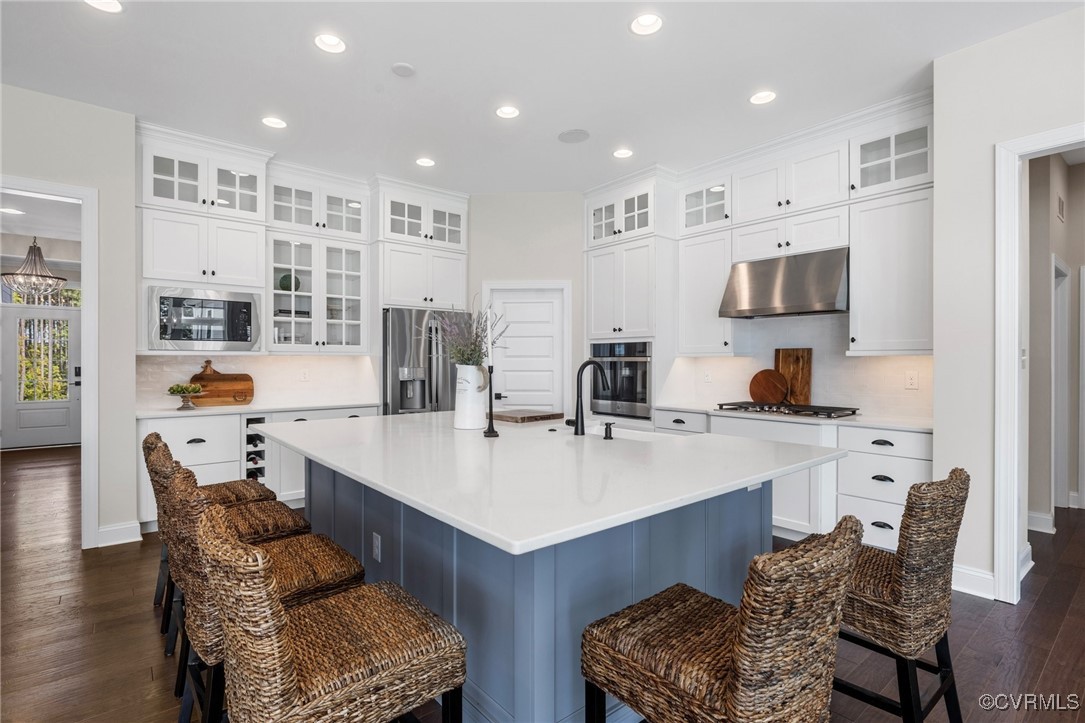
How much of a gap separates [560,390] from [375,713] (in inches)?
168

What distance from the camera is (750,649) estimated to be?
1027 millimetres

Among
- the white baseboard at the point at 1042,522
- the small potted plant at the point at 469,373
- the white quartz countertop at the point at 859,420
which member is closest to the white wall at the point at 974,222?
the white quartz countertop at the point at 859,420

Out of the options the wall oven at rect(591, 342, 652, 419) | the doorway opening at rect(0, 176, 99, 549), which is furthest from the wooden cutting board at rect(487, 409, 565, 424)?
the doorway opening at rect(0, 176, 99, 549)

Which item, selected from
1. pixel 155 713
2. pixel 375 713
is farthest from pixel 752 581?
pixel 155 713

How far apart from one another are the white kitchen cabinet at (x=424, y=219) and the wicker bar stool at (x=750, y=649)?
4.39 meters

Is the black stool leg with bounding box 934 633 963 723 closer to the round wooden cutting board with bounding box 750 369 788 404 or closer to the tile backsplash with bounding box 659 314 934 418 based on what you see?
the tile backsplash with bounding box 659 314 934 418

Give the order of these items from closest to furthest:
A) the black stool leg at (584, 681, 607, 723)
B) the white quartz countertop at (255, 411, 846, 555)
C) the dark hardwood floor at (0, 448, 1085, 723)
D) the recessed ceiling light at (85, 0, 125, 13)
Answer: the white quartz countertop at (255, 411, 846, 555), the black stool leg at (584, 681, 607, 723), the dark hardwood floor at (0, 448, 1085, 723), the recessed ceiling light at (85, 0, 125, 13)

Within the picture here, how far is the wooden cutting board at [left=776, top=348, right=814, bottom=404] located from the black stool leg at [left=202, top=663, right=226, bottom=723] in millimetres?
3980

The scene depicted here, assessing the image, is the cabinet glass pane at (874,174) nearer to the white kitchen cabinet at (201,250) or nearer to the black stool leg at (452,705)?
the black stool leg at (452,705)

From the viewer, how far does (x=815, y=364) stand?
422 centimetres

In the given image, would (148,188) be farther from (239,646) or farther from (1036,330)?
(1036,330)

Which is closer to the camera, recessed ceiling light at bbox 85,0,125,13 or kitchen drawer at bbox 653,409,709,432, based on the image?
recessed ceiling light at bbox 85,0,125,13

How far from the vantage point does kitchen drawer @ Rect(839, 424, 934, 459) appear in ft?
10.5

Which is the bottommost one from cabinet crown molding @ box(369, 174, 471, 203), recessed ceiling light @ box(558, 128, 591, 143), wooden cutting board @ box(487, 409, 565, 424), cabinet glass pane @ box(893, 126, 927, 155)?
wooden cutting board @ box(487, 409, 565, 424)
